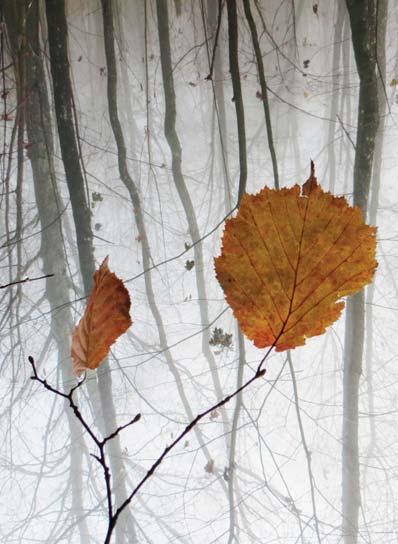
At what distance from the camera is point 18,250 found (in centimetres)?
72

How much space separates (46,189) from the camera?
2.42 feet

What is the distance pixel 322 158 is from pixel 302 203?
49 cm

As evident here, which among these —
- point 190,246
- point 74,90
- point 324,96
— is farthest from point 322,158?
point 74,90

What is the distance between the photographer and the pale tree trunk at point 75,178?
65 cm

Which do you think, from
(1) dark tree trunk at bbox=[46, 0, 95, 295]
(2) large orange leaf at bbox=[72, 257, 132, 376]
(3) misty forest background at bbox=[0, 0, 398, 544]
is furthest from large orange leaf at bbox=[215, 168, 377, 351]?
(1) dark tree trunk at bbox=[46, 0, 95, 295]

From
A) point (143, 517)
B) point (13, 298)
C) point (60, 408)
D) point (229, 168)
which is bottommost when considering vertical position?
point (143, 517)

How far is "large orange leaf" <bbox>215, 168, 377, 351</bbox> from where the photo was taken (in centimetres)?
26

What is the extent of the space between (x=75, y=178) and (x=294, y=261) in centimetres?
50

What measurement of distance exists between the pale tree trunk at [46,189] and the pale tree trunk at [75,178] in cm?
4

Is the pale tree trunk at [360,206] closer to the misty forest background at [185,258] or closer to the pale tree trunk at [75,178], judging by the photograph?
the misty forest background at [185,258]

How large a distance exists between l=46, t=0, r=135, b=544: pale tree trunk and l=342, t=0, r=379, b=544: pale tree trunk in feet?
0.91

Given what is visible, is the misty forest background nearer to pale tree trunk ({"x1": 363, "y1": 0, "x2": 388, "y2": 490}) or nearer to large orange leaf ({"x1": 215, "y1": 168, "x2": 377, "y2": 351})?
pale tree trunk ({"x1": 363, "y1": 0, "x2": 388, "y2": 490})

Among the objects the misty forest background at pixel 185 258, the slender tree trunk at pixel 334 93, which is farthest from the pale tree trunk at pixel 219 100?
the slender tree trunk at pixel 334 93

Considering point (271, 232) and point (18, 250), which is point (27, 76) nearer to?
point (18, 250)
